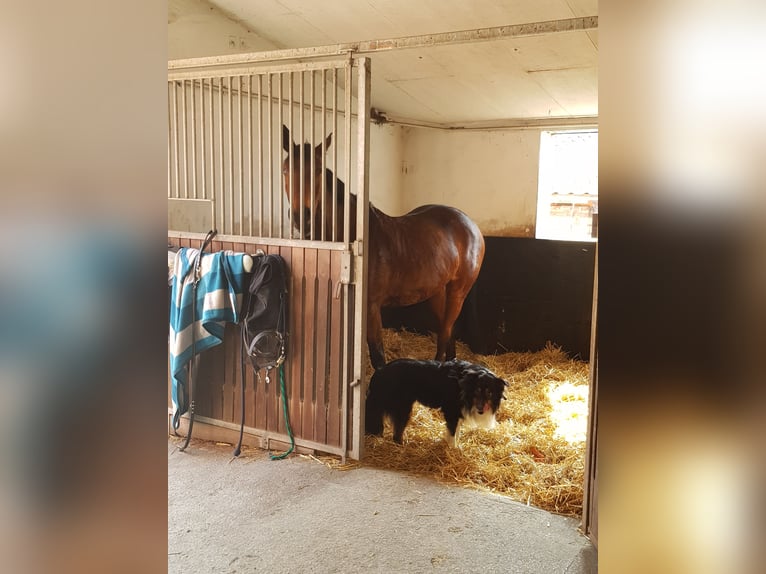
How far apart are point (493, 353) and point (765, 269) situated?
507 cm

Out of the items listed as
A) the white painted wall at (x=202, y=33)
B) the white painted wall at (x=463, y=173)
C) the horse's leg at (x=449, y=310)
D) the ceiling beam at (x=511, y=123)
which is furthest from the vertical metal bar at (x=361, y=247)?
the white painted wall at (x=463, y=173)

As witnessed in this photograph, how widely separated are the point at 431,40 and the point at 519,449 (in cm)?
203

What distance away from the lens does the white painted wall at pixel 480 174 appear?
5.28 metres

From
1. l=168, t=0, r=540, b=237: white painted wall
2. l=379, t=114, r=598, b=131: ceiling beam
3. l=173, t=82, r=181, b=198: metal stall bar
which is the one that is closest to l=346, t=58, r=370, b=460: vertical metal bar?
l=173, t=82, r=181, b=198: metal stall bar

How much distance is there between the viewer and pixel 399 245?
143 inches

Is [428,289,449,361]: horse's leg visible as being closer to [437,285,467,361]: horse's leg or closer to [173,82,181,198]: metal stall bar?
[437,285,467,361]: horse's leg

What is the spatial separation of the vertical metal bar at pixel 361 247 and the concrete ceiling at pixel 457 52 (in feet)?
2.84

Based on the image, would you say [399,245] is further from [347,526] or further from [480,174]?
[480,174]

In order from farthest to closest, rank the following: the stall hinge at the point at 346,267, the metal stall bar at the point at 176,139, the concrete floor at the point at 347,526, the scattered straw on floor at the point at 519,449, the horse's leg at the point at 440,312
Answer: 1. the horse's leg at the point at 440,312
2. the metal stall bar at the point at 176,139
3. the stall hinge at the point at 346,267
4. the scattered straw on floor at the point at 519,449
5. the concrete floor at the point at 347,526

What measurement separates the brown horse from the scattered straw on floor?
1.92 ft

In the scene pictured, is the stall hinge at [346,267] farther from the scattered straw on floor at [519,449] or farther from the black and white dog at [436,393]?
the scattered straw on floor at [519,449]

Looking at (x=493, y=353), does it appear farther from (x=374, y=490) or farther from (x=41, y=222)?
(x=41, y=222)

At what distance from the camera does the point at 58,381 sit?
0.22 meters

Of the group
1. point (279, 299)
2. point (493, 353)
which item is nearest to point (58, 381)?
point (279, 299)
